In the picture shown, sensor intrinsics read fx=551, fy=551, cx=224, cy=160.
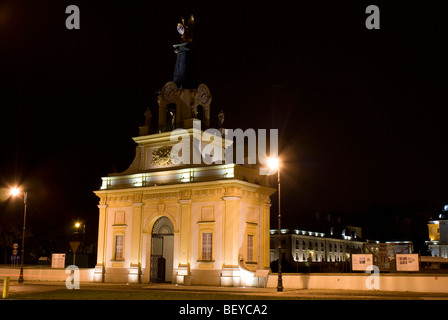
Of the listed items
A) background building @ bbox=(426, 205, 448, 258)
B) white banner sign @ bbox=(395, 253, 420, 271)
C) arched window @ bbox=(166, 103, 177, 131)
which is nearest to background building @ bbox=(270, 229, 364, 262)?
background building @ bbox=(426, 205, 448, 258)

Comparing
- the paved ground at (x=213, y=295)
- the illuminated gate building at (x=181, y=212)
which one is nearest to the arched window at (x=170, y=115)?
the illuminated gate building at (x=181, y=212)

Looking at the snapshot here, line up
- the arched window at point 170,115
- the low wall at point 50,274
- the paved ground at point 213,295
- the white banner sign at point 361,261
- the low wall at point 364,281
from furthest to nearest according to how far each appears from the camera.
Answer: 1. the low wall at point 50,274
2. the arched window at point 170,115
3. the white banner sign at point 361,261
4. the low wall at point 364,281
5. the paved ground at point 213,295

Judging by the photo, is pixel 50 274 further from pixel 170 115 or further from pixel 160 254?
pixel 170 115

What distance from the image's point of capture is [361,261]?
32.3 m

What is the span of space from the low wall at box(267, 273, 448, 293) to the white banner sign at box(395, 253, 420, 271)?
3.40 feet

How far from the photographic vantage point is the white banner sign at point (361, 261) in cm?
3209

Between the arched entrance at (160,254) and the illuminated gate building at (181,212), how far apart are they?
8 cm

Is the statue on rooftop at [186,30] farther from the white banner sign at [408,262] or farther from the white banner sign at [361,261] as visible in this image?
the white banner sign at [408,262]

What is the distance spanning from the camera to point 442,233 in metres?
119

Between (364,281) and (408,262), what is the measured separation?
2.65 m

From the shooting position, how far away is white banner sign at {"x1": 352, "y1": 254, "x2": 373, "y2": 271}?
1264 inches
